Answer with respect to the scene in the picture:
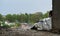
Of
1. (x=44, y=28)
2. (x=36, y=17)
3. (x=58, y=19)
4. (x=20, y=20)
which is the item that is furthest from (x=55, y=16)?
(x=20, y=20)

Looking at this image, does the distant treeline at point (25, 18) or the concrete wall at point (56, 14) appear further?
the distant treeline at point (25, 18)

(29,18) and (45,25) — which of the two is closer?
(45,25)

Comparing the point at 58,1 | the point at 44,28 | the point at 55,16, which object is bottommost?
the point at 44,28

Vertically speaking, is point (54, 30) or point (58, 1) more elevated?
point (58, 1)

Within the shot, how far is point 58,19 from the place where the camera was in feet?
3.78

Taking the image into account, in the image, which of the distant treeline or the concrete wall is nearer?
the concrete wall

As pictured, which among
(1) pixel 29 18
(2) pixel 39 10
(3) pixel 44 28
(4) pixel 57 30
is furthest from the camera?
(2) pixel 39 10

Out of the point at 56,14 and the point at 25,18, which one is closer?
the point at 56,14

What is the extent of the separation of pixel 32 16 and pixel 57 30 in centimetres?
154

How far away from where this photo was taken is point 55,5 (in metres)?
1.19

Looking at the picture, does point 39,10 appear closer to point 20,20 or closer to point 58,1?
point 20,20

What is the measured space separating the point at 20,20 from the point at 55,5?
1456mm

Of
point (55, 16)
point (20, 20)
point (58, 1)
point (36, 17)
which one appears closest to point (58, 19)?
point (55, 16)

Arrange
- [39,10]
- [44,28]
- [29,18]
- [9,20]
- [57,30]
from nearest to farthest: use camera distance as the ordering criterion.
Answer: [57,30] < [44,28] < [9,20] < [29,18] < [39,10]
